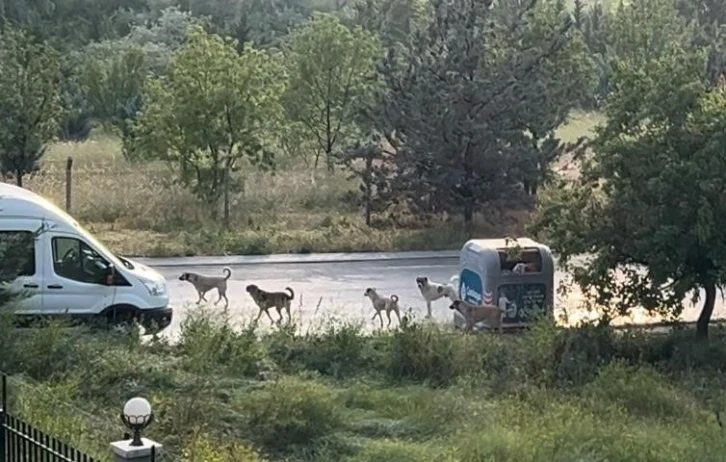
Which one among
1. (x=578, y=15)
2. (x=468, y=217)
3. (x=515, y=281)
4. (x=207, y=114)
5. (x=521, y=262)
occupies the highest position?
(x=578, y=15)

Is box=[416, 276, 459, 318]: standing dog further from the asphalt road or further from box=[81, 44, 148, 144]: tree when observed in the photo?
box=[81, 44, 148, 144]: tree

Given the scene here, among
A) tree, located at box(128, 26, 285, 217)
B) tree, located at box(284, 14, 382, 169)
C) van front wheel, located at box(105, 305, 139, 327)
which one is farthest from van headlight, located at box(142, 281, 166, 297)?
tree, located at box(284, 14, 382, 169)

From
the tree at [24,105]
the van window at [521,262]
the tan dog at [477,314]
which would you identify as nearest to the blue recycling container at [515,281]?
the van window at [521,262]

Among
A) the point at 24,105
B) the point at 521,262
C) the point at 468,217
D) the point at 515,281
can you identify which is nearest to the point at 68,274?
the point at 515,281

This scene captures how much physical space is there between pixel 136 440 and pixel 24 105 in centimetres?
2414

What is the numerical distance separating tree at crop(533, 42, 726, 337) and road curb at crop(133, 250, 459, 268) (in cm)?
908

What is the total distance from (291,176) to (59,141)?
1552cm

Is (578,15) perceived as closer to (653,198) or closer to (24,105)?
(24,105)

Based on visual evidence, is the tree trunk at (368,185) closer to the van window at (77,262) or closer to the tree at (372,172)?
the tree at (372,172)

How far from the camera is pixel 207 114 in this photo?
3156 centimetres

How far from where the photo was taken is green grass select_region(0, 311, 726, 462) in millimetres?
12258

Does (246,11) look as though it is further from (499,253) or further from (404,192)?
(499,253)

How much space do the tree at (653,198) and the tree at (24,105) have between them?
1655cm

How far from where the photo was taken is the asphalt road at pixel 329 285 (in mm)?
20703
